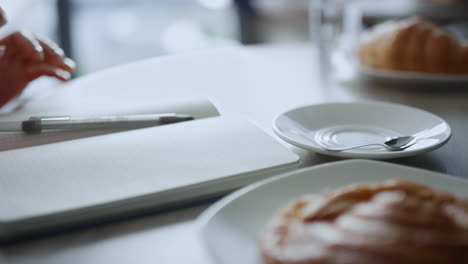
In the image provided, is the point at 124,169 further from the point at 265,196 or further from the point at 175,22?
the point at 175,22

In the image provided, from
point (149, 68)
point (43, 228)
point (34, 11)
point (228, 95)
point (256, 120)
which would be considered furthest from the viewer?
point (34, 11)

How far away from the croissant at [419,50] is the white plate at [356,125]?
0.99ft

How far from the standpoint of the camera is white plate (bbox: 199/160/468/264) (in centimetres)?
33

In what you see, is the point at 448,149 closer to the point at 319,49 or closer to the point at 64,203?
the point at 64,203

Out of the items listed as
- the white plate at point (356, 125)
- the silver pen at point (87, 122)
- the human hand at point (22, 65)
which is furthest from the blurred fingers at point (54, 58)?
the white plate at point (356, 125)

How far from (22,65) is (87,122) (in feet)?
0.86

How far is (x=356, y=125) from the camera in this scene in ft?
2.09

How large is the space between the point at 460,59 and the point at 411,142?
44 cm

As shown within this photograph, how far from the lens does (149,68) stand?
1.00 metres

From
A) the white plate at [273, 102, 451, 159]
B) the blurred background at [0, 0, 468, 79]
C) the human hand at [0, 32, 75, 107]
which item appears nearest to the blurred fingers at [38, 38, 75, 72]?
the human hand at [0, 32, 75, 107]

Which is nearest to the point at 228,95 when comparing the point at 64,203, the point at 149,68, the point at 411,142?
the point at 149,68

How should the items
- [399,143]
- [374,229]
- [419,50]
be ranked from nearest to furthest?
[374,229] < [399,143] < [419,50]

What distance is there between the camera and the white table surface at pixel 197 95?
37 centimetres

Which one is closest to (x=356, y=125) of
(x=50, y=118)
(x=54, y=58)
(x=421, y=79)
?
(x=421, y=79)
